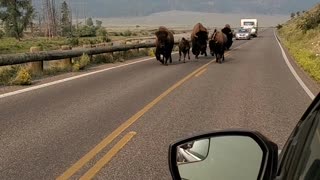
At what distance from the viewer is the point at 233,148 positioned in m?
3.02

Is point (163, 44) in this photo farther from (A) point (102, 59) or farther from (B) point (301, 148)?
(B) point (301, 148)

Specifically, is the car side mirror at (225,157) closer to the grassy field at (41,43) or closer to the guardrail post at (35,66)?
the guardrail post at (35,66)

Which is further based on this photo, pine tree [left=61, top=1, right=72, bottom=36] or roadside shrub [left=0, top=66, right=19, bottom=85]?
pine tree [left=61, top=1, right=72, bottom=36]

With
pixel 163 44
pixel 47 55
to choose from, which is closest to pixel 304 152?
pixel 47 55

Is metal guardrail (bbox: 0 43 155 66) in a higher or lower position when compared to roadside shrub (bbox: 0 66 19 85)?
higher

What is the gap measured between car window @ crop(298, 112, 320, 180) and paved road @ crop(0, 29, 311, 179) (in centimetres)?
355

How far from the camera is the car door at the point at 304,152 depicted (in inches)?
76.1

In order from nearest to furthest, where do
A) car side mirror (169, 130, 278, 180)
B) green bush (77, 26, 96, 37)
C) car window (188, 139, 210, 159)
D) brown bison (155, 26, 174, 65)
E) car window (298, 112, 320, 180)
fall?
car window (298, 112, 320, 180) → car side mirror (169, 130, 278, 180) → car window (188, 139, 210, 159) → brown bison (155, 26, 174, 65) → green bush (77, 26, 96, 37)

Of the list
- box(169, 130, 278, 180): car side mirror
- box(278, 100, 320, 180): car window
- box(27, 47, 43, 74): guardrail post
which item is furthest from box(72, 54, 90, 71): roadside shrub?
box(278, 100, 320, 180): car window

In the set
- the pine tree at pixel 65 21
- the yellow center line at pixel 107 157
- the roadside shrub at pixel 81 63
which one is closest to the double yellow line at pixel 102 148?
the yellow center line at pixel 107 157

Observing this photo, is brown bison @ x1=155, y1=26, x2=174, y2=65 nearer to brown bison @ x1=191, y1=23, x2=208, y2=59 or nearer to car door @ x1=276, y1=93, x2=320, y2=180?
brown bison @ x1=191, y1=23, x2=208, y2=59

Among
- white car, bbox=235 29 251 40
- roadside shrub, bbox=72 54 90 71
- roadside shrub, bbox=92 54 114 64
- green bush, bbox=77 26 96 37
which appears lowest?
green bush, bbox=77 26 96 37

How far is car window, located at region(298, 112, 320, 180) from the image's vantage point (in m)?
1.87

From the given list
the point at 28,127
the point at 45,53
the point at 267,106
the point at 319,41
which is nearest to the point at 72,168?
the point at 28,127
